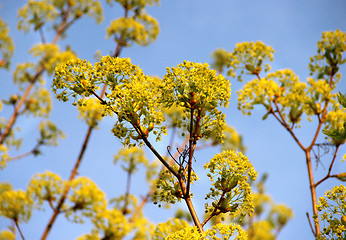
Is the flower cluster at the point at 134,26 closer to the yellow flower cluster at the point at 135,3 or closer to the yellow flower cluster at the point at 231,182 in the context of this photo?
the yellow flower cluster at the point at 135,3

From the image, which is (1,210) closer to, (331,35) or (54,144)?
(54,144)

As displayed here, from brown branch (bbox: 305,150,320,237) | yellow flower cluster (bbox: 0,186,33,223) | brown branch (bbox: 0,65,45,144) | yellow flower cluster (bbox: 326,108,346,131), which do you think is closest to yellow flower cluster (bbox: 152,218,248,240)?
brown branch (bbox: 305,150,320,237)

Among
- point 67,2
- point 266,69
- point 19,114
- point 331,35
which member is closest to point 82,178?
point 19,114

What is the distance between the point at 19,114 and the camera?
6.70 metres

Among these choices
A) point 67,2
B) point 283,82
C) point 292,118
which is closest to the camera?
point 292,118

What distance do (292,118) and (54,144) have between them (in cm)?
568

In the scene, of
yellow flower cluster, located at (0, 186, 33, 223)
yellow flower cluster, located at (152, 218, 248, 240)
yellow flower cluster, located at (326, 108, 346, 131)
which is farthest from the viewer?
yellow flower cluster, located at (0, 186, 33, 223)

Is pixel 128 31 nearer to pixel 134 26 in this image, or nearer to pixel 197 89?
pixel 134 26

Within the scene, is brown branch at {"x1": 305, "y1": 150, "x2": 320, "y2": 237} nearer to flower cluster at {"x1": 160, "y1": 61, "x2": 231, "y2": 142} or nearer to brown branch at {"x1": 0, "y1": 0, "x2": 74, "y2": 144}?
flower cluster at {"x1": 160, "y1": 61, "x2": 231, "y2": 142}

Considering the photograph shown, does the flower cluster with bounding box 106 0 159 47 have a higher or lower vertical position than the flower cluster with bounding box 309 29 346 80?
higher

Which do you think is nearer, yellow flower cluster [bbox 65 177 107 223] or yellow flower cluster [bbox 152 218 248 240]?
yellow flower cluster [bbox 152 218 248 240]

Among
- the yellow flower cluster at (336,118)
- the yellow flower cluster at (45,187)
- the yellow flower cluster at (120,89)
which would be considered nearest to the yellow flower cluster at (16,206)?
the yellow flower cluster at (45,187)

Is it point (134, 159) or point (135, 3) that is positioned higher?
point (135, 3)

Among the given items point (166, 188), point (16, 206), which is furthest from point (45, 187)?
point (166, 188)
